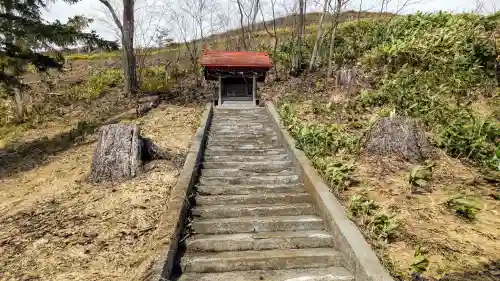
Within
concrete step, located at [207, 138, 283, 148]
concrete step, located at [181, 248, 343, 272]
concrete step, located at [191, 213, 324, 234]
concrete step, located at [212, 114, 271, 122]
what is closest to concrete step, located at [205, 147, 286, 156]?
concrete step, located at [207, 138, 283, 148]

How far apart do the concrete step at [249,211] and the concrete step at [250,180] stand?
2.99ft

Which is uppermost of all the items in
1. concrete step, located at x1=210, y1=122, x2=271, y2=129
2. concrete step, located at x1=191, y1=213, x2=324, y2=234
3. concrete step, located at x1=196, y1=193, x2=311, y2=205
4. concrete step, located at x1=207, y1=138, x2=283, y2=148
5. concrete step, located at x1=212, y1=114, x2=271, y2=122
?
concrete step, located at x1=212, y1=114, x2=271, y2=122

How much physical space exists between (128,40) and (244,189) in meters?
13.3

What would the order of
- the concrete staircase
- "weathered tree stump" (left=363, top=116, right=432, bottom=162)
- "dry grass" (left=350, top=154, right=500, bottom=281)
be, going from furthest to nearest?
"weathered tree stump" (left=363, top=116, right=432, bottom=162) → the concrete staircase → "dry grass" (left=350, top=154, right=500, bottom=281)

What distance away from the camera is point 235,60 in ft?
46.0

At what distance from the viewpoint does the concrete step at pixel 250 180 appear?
6.48 metres

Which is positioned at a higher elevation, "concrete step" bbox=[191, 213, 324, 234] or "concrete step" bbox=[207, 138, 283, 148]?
"concrete step" bbox=[207, 138, 283, 148]

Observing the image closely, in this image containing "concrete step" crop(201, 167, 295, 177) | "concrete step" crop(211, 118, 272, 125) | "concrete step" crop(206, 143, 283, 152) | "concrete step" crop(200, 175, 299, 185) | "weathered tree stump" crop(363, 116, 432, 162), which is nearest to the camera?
"concrete step" crop(200, 175, 299, 185)

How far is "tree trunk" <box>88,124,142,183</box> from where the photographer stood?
6160 millimetres

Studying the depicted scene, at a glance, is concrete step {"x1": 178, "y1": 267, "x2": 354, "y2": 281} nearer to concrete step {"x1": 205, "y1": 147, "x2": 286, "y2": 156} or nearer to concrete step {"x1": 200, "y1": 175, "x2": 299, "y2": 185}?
concrete step {"x1": 200, "y1": 175, "x2": 299, "y2": 185}

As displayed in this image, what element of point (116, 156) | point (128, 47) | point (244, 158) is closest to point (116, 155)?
point (116, 156)

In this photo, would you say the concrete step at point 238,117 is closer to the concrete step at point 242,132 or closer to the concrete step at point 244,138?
the concrete step at point 242,132

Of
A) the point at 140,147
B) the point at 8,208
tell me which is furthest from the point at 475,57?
the point at 8,208

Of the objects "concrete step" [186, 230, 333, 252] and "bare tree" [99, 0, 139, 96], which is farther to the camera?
"bare tree" [99, 0, 139, 96]
